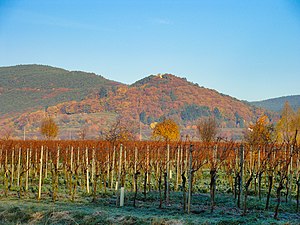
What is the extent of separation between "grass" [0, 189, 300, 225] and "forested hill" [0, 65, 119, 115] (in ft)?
375

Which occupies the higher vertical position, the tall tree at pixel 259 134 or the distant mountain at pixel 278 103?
the distant mountain at pixel 278 103

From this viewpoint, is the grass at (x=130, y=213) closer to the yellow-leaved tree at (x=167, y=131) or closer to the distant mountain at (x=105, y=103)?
the yellow-leaved tree at (x=167, y=131)

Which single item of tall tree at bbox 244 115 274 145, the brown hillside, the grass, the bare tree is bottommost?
the grass

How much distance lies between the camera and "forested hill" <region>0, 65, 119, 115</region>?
133125 millimetres

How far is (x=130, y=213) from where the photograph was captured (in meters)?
12.6

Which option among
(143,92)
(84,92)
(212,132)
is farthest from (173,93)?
(212,132)

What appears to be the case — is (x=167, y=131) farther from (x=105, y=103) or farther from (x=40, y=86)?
(x=40, y=86)

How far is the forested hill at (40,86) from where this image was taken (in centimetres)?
13312

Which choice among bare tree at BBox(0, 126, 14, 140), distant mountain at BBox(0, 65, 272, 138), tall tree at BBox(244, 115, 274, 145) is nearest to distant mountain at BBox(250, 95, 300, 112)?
distant mountain at BBox(0, 65, 272, 138)

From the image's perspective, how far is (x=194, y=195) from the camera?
683 inches

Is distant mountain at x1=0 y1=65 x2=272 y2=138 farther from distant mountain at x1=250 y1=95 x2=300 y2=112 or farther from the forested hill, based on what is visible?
distant mountain at x1=250 y1=95 x2=300 y2=112

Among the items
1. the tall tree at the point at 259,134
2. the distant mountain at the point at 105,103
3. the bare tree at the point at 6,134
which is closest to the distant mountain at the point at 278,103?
the distant mountain at the point at 105,103

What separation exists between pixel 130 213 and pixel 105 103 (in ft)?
379

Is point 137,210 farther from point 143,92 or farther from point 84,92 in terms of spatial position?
point 84,92
